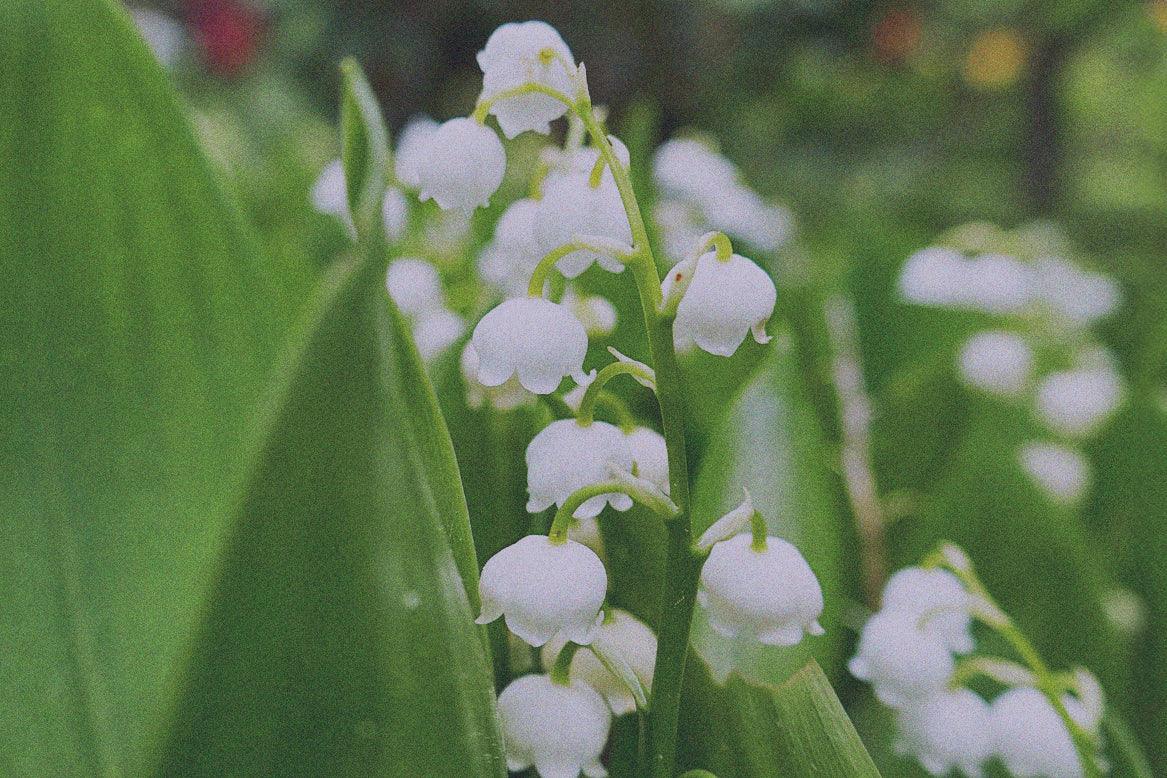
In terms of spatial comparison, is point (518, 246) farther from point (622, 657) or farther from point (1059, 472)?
point (1059, 472)

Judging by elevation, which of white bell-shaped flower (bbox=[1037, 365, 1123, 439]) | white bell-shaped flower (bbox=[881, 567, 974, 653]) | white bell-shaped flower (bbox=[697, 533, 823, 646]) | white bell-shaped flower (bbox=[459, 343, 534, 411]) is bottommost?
white bell-shaped flower (bbox=[1037, 365, 1123, 439])

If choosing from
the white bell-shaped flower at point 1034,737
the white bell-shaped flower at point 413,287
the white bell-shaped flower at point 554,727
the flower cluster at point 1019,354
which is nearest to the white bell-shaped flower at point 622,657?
the white bell-shaped flower at point 554,727

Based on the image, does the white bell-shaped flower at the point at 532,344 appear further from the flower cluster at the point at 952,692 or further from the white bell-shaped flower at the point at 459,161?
the flower cluster at the point at 952,692

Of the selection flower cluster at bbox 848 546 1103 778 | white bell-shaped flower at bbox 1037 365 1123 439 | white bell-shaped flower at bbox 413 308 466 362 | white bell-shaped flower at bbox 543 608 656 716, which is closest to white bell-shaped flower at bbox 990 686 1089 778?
flower cluster at bbox 848 546 1103 778

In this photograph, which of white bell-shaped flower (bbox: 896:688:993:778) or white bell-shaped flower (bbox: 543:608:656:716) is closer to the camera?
white bell-shaped flower (bbox: 543:608:656:716)

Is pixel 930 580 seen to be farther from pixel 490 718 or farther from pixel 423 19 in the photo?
pixel 423 19

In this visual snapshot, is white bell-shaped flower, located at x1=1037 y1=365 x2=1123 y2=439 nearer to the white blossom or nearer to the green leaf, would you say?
the white blossom
